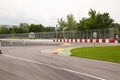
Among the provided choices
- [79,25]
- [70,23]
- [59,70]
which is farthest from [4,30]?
[59,70]

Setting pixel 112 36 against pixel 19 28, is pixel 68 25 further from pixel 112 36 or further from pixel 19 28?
pixel 112 36

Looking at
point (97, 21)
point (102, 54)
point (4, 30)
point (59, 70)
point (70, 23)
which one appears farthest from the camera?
point (4, 30)

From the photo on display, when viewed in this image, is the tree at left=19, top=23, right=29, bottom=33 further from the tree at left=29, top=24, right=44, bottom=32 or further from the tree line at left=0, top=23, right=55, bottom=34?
the tree at left=29, top=24, right=44, bottom=32

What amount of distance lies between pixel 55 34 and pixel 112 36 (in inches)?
1168

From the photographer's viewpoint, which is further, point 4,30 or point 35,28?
point 4,30

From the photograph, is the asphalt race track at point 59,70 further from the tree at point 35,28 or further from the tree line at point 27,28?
the tree line at point 27,28

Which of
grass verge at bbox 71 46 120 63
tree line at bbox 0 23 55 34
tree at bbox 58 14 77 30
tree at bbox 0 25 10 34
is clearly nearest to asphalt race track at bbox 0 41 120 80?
grass verge at bbox 71 46 120 63

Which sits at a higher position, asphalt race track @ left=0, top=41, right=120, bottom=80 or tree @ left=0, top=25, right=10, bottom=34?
tree @ left=0, top=25, right=10, bottom=34

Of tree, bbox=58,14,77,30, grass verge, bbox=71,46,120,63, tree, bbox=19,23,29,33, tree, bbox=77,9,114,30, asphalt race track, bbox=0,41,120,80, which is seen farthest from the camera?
tree, bbox=19,23,29,33

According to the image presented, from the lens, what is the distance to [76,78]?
32.8 feet

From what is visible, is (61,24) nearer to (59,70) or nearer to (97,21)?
(97,21)

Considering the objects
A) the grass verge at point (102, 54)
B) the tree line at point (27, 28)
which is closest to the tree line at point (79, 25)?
the tree line at point (27, 28)

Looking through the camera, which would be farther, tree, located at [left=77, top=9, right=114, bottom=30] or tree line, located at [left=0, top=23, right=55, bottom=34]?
tree line, located at [left=0, top=23, right=55, bottom=34]

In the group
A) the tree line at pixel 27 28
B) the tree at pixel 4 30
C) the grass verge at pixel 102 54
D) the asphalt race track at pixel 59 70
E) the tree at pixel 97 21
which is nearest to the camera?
the asphalt race track at pixel 59 70
